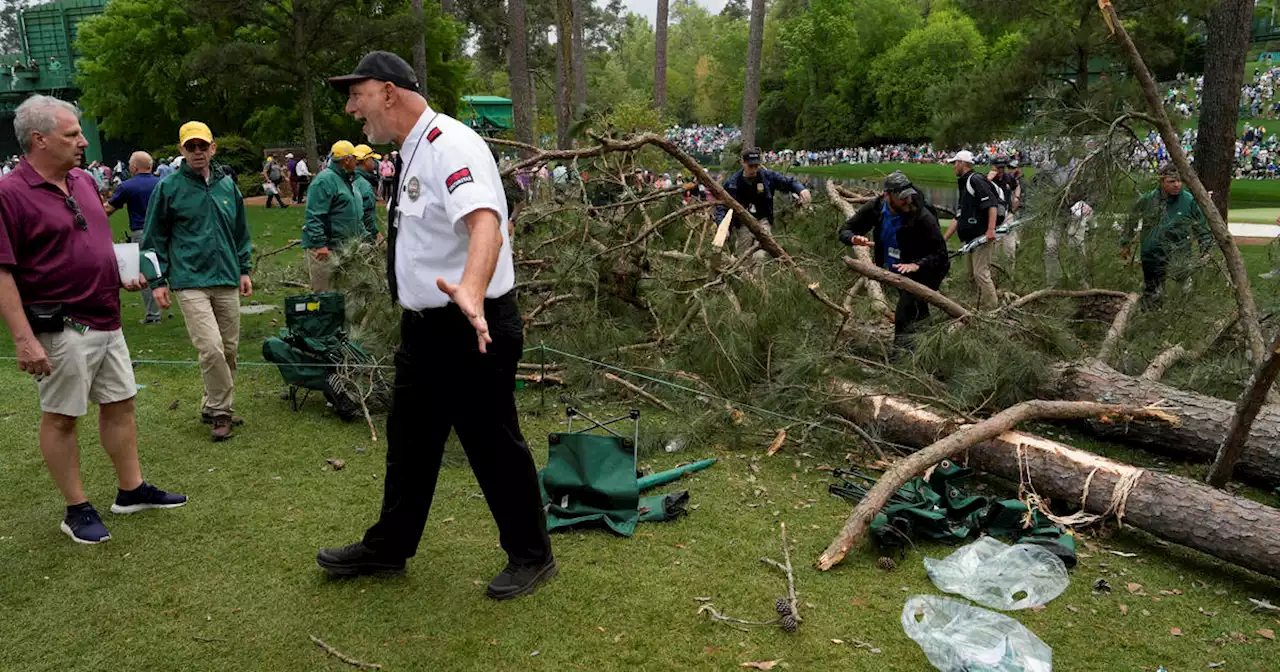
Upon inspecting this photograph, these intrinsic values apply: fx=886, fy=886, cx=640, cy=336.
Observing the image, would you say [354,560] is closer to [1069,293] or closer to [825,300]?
[825,300]

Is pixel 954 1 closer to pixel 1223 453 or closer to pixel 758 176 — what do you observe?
pixel 758 176

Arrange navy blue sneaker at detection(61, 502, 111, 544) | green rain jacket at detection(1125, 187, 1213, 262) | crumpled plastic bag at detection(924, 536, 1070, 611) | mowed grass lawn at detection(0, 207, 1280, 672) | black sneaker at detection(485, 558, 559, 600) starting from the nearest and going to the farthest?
mowed grass lawn at detection(0, 207, 1280, 672), black sneaker at detection(485, 558, 559, 600), crumpled plastic bag at detection(924, 536, 1070, 611), navy blue sneaker at detection(61, 502, 111, 544), green rain jacket at detection(1125, 187, 1213, 262)

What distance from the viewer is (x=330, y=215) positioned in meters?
6.51

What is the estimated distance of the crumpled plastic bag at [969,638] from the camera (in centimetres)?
267

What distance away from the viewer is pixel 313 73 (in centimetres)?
2309

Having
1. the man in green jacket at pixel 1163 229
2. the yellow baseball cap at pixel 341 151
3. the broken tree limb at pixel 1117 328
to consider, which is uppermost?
the yellow baseball cap at pixel 341 151

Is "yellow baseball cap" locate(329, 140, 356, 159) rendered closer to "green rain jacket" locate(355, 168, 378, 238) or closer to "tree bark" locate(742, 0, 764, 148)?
"green rain jacket" locate(355, 168, 378, 238)

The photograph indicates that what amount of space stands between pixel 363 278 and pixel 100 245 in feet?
8.61

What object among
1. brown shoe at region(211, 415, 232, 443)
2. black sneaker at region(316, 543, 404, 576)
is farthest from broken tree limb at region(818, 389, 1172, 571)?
brown shoe at region(211, 415, 232, 443)

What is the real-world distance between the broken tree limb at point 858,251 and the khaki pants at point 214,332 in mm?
4176

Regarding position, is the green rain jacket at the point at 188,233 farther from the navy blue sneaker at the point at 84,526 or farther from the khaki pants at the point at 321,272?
the khaki pants at the point at 321,272

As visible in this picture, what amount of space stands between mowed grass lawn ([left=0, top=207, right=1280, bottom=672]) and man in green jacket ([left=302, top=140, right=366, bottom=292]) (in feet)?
7.44

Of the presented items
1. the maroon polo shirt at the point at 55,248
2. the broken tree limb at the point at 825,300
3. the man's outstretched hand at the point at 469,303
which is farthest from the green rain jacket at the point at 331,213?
the man's outstretched hand at the point at 469,303

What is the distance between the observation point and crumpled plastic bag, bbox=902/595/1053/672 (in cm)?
267
